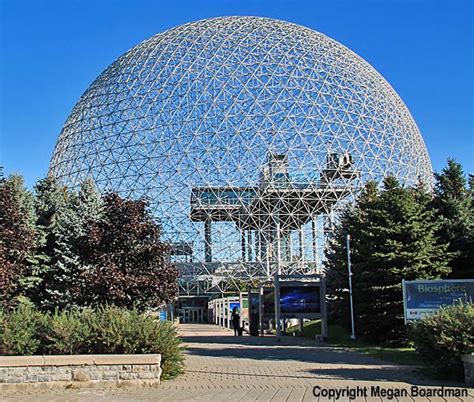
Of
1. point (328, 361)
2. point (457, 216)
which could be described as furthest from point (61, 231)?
point (457, 216)

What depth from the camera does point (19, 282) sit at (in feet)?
74.9

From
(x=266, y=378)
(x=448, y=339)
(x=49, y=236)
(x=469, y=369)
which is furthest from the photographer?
(x=49, y=236)

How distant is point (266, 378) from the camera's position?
11.7m

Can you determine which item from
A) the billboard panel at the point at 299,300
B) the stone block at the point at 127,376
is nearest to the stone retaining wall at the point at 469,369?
the stone block at the point at 127,376

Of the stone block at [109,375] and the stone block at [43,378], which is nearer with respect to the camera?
the stone block at [43,378]

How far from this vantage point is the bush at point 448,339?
10.5m

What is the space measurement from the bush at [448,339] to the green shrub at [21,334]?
7.91 meters

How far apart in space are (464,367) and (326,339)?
13272 mm

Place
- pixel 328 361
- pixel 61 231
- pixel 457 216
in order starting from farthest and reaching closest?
pixel 61 231 → pixel 457 216 → pixel 328 361

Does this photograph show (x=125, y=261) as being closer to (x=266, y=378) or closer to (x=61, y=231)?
(x=266, y=378)

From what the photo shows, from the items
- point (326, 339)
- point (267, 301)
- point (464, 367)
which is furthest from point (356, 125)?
point (464, 367)

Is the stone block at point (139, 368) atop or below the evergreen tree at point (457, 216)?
below

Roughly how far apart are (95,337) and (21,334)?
1.52 meters

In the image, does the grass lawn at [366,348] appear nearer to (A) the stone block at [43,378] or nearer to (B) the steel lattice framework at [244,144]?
(A) the stone block at [43,378]
